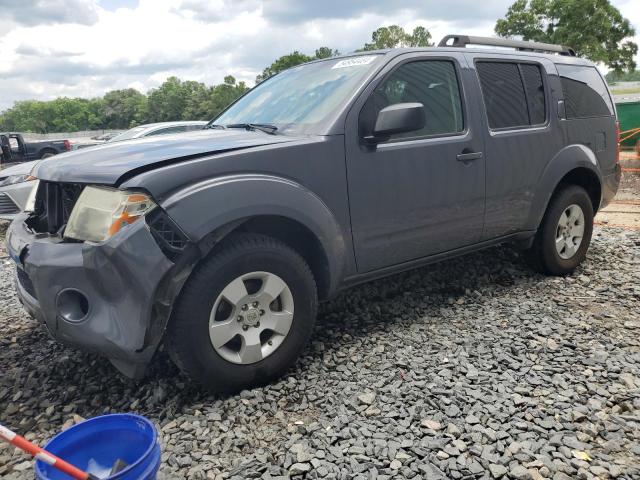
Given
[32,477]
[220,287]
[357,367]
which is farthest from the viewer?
[357,367]

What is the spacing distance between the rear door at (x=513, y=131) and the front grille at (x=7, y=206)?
254 inches

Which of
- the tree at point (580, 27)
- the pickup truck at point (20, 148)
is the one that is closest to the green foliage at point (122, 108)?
the tree at point (580, 27)

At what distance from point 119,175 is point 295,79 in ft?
5.80

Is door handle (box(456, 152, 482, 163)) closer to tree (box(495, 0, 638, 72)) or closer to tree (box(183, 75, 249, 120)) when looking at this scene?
tree (box(495, 0, 638, 72))

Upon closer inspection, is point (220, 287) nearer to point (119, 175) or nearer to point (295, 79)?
point (119, 175)

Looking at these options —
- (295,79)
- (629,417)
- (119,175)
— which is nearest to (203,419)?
(119,175)

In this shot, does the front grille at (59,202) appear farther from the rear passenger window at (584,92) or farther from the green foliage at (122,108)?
the green foliage at (122,108)

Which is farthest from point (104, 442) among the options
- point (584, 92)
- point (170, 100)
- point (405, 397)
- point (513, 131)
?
point (170, 100)

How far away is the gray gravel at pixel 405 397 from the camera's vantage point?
7.18 ft

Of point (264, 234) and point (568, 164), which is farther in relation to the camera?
point (568, 164)

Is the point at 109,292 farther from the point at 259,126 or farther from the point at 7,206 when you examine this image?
the point at 7,206

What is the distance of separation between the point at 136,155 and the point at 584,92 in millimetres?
3920

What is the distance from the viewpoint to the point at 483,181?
364cm

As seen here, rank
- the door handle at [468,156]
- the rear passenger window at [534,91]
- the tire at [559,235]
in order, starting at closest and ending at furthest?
the door handle at [468,156], the rear passenger window at [534,91], the tire at [559,235]
